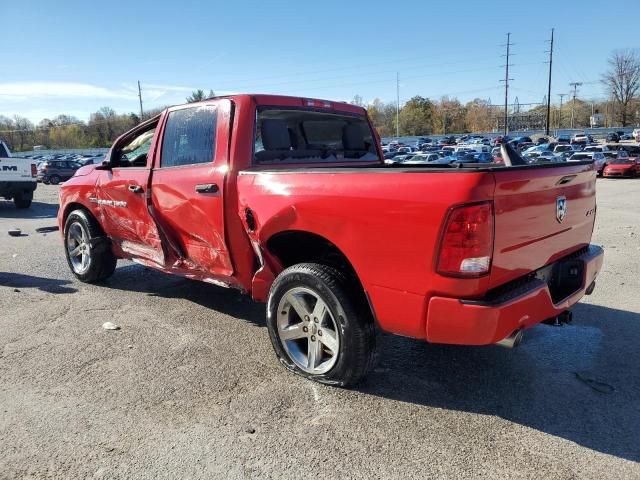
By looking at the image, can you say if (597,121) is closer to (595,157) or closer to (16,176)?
(595,157)

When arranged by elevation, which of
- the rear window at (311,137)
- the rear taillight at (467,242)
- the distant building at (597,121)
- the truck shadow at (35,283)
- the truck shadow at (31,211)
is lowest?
the truck shadow at (31,211)

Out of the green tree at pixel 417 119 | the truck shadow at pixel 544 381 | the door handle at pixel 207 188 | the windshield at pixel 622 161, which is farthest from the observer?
the green tree at pixel 417 119

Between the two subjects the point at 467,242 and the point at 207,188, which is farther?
the point at 207,188

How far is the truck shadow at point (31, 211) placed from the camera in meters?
14.0

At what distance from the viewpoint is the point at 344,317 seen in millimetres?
3121

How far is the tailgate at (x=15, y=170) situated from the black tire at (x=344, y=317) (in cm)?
1456

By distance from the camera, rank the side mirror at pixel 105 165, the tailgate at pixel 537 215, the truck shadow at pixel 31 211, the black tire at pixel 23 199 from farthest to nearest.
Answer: the black tire at pixel 23 199
the truck shadow at pixel 31 211
the side mirror at pixel 105 165
the tailgate at pixel 537 215

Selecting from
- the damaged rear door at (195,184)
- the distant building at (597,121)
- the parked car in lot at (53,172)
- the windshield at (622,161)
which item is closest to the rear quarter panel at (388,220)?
the damaged rear door at (195,184)

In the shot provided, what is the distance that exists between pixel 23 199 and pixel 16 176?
0.94 meters

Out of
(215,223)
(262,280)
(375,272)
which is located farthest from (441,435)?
(215,223)

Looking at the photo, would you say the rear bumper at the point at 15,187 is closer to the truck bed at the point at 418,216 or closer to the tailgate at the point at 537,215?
the truck bed at the point at 418,216

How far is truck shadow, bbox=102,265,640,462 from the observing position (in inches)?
115

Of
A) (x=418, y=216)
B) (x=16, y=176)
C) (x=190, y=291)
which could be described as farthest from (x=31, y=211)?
(x=418, y=216)

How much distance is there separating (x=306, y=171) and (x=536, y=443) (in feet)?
6.76
